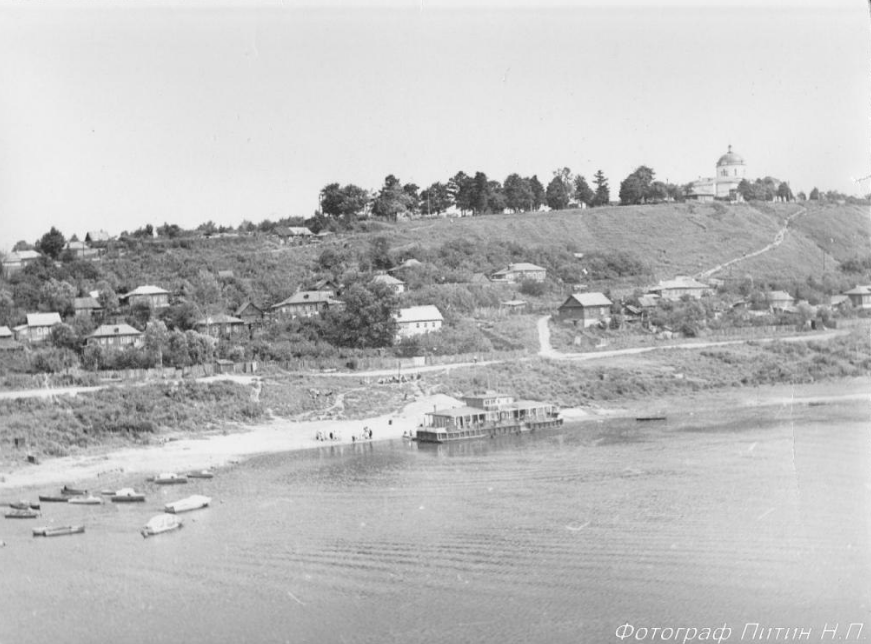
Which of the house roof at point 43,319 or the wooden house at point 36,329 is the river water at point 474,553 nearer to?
the wooden house at point 36,329

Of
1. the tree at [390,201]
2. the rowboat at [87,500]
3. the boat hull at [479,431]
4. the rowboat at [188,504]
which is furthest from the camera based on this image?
the tree at [390,201]

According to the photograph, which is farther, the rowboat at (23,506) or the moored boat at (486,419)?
the moored boat at (486,419)

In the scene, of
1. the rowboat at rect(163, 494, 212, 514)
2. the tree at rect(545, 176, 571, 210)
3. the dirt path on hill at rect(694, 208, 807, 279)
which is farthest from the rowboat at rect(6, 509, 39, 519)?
the tree at rect(545, 176, 571, 210)

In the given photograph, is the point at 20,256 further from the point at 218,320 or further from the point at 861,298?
the point at 861,298

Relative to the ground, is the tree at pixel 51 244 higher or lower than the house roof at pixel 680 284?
higher

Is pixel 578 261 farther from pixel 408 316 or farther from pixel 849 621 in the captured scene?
pixel 849 621

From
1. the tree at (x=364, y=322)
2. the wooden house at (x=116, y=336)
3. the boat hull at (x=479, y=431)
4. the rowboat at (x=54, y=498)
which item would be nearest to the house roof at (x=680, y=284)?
the tree at (x=364, y=322)

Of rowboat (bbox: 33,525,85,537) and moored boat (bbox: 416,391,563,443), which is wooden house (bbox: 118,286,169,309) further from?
rowboat (bbox: 33,525,85,537)
